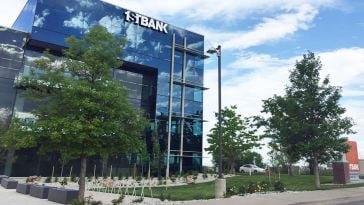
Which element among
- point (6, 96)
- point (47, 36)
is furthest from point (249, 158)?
point (6, 96)

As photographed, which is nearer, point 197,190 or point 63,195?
point 63,195

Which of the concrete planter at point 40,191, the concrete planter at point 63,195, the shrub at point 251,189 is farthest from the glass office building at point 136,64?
the concrete planter at point 63,195

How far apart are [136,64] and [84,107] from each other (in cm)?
2967

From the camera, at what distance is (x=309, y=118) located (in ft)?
90.8

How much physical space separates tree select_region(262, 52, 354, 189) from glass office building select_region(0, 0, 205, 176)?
60.3ft

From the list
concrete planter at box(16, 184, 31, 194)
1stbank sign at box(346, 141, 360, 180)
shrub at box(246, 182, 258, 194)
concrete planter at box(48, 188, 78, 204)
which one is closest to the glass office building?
concrete planter at box(16, 184, 31, 194)

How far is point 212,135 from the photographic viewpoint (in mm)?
49781

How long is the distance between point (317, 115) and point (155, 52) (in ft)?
84.1

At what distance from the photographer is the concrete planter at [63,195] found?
15738 mm

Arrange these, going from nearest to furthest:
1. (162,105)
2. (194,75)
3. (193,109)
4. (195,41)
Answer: (162,105), (193,109), (194,75), (195,41)

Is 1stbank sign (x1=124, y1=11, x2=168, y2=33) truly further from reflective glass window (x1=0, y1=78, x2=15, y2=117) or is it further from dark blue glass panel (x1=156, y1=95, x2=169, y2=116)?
reflective glass window (x1=0, y1=78, x2=15, y2=117)

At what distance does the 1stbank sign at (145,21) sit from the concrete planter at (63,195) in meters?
32.0

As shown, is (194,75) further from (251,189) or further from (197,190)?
(251,189)

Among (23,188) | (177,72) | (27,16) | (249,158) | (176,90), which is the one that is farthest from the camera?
(249,158)
